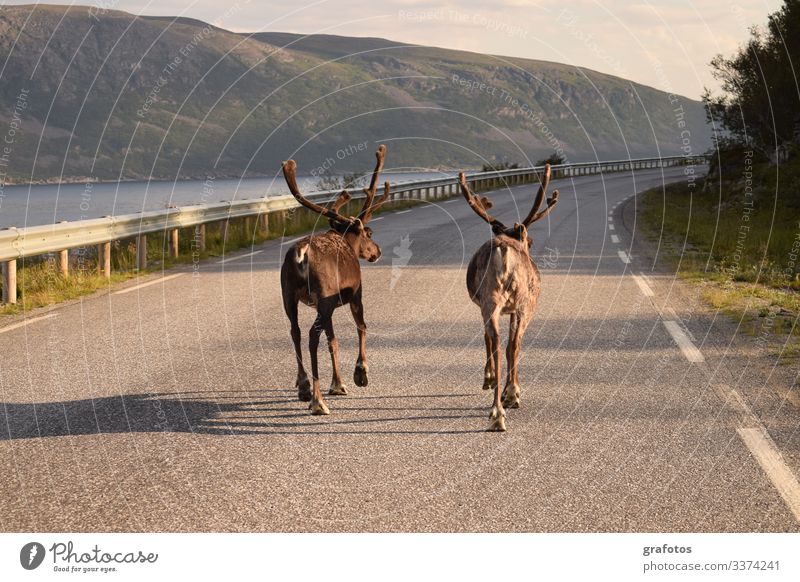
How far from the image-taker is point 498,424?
6.56 meters

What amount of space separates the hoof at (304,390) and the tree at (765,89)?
27077 millimetres

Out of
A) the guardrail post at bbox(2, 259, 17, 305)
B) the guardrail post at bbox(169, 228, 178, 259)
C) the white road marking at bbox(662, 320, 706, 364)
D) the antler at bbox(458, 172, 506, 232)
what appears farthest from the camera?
the guardrail post at bbox(169, 228, 178, 259)

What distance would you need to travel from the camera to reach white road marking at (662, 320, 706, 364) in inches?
353

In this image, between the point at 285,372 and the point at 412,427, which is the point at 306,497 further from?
the point at 285,372

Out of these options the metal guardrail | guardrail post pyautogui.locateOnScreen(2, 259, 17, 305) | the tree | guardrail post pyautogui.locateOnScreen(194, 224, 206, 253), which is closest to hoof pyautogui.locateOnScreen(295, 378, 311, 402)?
the metal guardrail

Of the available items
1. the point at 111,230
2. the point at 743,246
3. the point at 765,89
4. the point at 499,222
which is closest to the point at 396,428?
the point at 499,222

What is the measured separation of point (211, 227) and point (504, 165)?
39608 mm

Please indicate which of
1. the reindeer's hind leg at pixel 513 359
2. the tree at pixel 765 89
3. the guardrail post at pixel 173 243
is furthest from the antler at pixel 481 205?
the tree at pixel 765 89

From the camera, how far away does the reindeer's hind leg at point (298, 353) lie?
7.06 meters

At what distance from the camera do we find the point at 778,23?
32.9 m

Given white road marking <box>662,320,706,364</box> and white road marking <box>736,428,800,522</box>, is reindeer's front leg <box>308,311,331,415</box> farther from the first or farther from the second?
white road marking <box>662,320,706,364</box>

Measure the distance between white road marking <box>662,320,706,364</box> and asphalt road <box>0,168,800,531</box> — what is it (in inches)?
1.9

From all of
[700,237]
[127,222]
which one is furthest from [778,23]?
[127,222]
